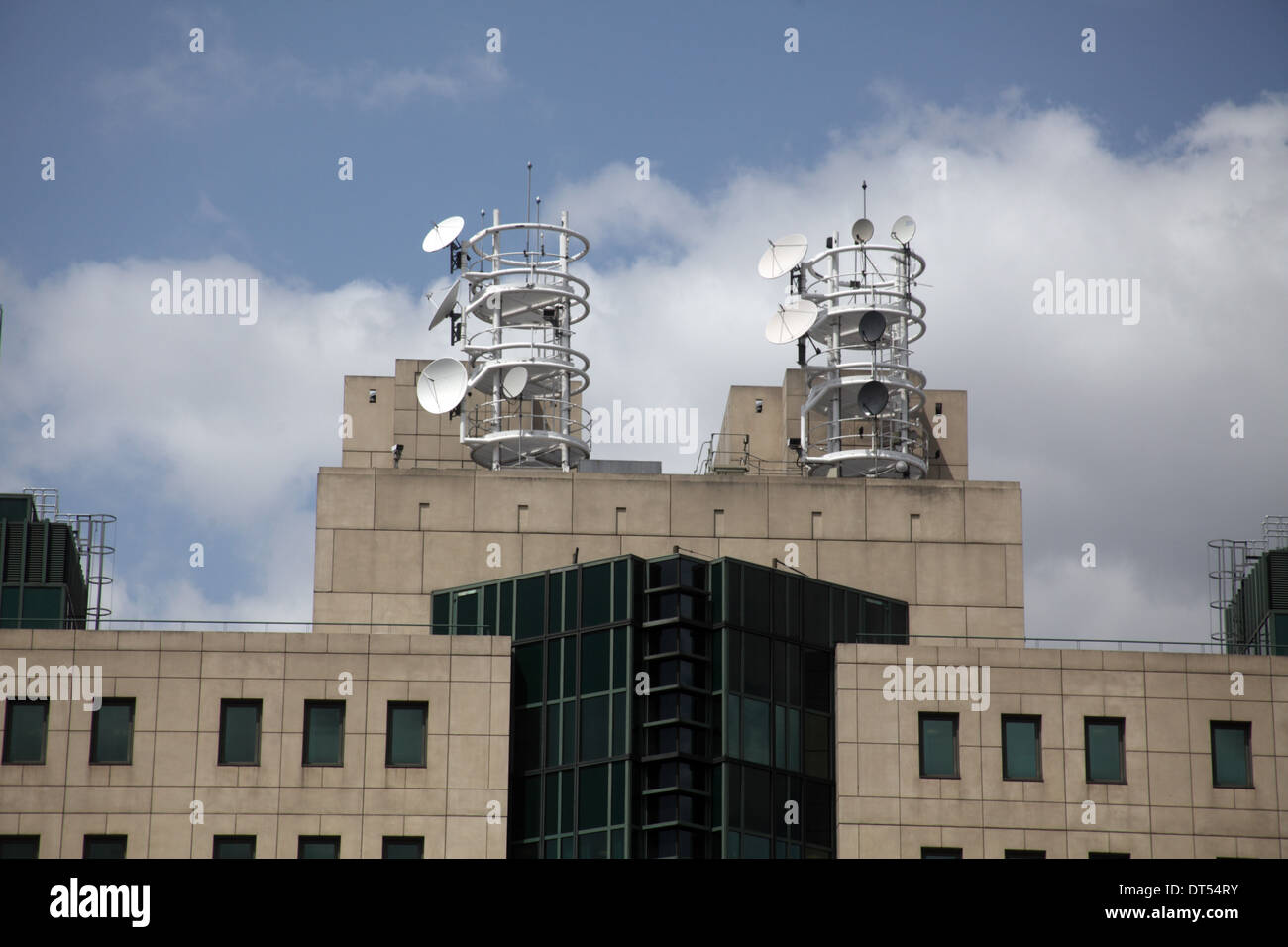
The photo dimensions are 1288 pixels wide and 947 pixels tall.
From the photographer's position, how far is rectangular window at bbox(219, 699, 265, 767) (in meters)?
63.4

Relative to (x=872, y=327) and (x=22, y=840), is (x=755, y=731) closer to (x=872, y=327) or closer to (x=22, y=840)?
(x=22, y=840)

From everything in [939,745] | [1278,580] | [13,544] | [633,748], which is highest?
[13,544]

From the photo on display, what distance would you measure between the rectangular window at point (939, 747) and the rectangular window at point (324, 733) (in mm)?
18241

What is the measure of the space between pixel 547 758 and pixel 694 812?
5.00m

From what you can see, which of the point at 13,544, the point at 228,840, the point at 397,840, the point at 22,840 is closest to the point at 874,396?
the point at 397,840

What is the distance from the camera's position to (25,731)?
6300cm

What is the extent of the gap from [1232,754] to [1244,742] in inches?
23.1

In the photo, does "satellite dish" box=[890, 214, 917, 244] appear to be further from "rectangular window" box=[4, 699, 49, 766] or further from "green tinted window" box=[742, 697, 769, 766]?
"rectangular window" box=[4, 699, 49, 766]

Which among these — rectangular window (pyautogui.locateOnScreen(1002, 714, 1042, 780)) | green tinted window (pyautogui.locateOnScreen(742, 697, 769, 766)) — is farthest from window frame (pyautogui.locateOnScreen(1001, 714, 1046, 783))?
green tinted window (pyautogui.locateOnScreen(742, 697, 769, 766))

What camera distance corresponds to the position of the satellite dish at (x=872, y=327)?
279 feet
